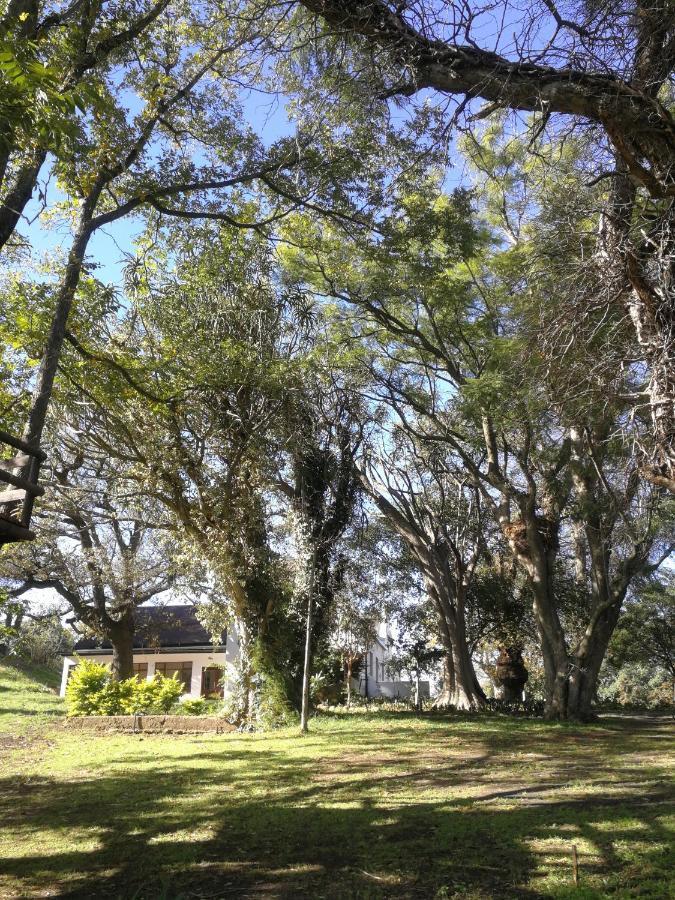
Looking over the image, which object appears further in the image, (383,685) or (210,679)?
(383,685)

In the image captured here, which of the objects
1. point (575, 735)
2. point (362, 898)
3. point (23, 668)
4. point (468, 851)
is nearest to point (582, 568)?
point (575, 735)

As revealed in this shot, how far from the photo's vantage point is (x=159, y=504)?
14969mm

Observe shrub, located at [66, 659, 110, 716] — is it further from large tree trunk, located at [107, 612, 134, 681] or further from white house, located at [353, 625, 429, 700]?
white house, located at [353, 625, 429, 700]

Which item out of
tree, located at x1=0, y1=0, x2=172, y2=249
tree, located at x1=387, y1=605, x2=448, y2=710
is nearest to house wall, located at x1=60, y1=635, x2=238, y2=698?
tree, located at x1=387, y1=605, x2=448, y2=710

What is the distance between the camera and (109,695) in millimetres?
15930

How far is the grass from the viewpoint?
170 inches

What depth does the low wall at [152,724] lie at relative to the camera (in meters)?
14.0

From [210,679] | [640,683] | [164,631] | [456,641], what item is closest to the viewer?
[456,641]

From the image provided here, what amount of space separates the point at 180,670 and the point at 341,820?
78.9 feet

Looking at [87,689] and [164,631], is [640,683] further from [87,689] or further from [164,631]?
[87,689]

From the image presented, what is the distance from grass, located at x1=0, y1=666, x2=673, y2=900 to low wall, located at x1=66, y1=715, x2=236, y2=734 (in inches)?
115

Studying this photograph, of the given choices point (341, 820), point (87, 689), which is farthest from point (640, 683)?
point (341, 820)

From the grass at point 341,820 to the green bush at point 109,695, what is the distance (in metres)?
4.51

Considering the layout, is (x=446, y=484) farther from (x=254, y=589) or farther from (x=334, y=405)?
(x=254, y=589)
